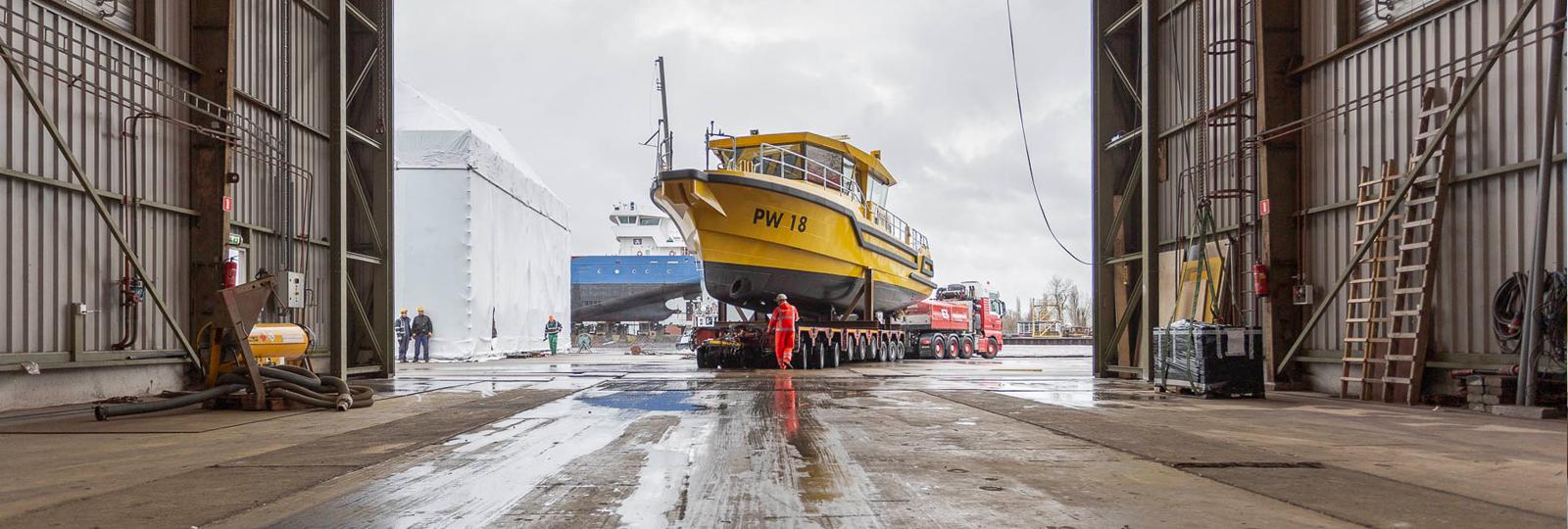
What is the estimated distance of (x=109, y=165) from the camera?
902cm

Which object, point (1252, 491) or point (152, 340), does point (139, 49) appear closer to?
point (152, 340)

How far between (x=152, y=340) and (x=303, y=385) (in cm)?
263

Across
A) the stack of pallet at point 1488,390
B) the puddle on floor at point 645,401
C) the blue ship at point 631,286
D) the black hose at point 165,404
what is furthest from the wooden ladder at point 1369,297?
the blue ship at point 631,286

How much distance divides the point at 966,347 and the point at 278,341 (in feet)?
63.0

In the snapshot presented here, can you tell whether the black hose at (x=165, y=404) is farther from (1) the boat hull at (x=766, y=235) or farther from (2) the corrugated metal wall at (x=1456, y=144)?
(2) the corrugated metal wall at (x=1456, y=144)

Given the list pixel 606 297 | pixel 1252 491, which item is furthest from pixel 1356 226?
pixel 606 297

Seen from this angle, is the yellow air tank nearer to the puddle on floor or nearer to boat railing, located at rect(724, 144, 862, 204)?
the puddle on floor

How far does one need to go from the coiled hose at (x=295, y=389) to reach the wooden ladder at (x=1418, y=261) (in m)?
9.14

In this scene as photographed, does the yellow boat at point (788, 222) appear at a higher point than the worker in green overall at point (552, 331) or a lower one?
higher

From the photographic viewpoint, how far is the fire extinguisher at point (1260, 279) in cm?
1048

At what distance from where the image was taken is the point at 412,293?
21031 millimetres

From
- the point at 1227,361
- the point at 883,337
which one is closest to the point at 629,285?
the point at 883,337

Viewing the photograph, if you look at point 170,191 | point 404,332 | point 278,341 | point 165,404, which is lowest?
point 404,332

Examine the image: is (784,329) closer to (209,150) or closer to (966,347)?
(209,150)
